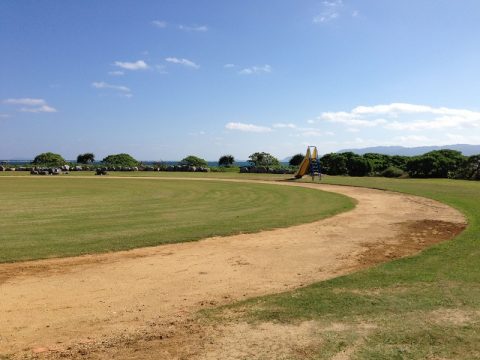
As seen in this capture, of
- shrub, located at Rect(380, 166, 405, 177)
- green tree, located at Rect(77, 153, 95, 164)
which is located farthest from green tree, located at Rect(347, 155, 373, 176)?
green tree, located at Rect(77, 153, 95, 164)

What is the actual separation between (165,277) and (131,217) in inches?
301

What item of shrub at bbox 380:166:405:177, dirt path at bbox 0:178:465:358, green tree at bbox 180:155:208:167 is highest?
green tree at bbox 180:155:208:167

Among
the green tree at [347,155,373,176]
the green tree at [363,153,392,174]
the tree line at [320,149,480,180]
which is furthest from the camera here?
the green tree at [363,153,392,174]

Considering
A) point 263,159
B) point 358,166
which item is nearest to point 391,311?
point 358,166

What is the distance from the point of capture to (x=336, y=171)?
2057 inches

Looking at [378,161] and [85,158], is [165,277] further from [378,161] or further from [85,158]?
[85,158]

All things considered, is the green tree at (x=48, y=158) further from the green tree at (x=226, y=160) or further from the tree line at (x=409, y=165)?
the tree line at (x=409, y=165)

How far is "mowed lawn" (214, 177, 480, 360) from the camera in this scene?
4.90 metres

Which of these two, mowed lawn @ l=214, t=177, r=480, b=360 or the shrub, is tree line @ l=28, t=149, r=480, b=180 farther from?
mowed lawn @ l=214, t=177, r=480, b=360

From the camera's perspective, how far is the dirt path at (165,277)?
5.93m

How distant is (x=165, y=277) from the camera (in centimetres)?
843

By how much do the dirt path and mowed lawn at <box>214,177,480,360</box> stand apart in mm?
828

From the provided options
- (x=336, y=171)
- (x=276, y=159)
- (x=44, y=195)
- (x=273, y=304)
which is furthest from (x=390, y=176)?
(x=273, y=304)

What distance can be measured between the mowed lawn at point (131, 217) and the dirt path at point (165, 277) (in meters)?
1.05
